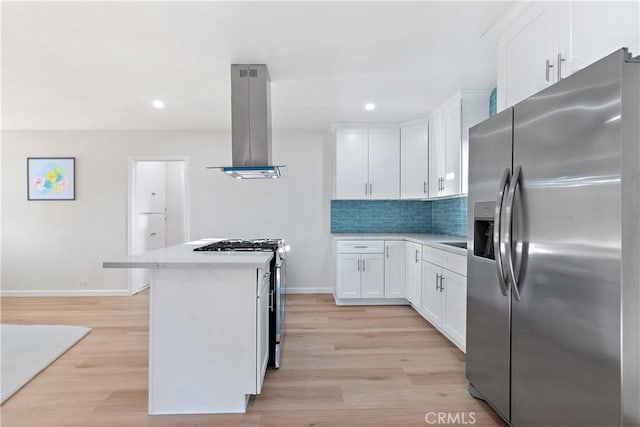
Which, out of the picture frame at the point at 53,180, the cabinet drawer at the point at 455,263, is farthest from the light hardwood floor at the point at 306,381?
the picture frame at the point at 53,180

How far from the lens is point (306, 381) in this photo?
7.86ft

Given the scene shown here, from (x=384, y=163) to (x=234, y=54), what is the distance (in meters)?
2.55

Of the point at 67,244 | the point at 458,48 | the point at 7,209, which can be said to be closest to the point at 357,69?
the point at 458,48

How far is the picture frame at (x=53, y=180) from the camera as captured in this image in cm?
477

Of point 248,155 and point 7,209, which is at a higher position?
point 248,155

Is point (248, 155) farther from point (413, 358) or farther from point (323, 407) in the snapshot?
point (413, 358)

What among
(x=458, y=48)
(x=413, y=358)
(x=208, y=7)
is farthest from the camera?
(x=413, y=358)

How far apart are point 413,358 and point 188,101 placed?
330 cm

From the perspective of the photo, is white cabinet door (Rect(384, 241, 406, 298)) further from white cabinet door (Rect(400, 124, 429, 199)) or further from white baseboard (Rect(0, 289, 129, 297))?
white baseboard (Rect(0, 289, 129, 297))

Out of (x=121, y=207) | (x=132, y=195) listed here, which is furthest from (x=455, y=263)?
(x=121, y=207)

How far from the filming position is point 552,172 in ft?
4.72

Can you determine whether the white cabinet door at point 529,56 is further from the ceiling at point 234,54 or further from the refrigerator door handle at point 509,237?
the refrigerator door handle at point 509,237

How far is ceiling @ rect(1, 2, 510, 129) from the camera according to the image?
2043 millimetres

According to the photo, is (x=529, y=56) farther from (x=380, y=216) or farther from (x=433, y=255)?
(x=380, y=216)
